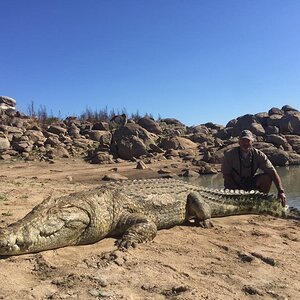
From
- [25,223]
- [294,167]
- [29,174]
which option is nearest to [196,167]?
[294,167]

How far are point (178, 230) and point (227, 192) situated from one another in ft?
5.89

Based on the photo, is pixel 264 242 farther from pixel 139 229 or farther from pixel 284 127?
pixel 284 127

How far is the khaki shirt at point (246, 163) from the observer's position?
355 inches

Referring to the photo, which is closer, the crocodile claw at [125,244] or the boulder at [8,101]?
the crocodile claw at [125,244]

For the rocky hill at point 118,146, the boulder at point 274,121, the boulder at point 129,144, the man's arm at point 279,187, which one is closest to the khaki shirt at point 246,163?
the man's arm at point 279,187

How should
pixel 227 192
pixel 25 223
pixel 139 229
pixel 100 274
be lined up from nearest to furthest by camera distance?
pixel 100 274
pixel 25 223
pixel 139 229
pixel 227 192

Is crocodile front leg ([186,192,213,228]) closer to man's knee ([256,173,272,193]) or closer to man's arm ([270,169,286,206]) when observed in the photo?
man's arm ([270,169,286,206])

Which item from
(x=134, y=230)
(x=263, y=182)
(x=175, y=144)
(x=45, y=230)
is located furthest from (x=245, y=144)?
(x=175, y=144)

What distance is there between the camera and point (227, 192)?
8.23 m

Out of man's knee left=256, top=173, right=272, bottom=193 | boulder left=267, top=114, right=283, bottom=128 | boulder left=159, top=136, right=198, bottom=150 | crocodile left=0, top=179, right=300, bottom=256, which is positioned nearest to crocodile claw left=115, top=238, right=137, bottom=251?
crocodile left=0, top=179, right=300, bottom=256

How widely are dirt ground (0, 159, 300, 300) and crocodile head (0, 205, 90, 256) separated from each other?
0.11 meters

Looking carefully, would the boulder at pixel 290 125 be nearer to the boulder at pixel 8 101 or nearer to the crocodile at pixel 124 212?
the crocodile at pixel 124 212

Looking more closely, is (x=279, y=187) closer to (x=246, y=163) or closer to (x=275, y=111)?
(x=246, y=163)

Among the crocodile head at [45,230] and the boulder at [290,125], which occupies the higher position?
the boulder at [290,125]
